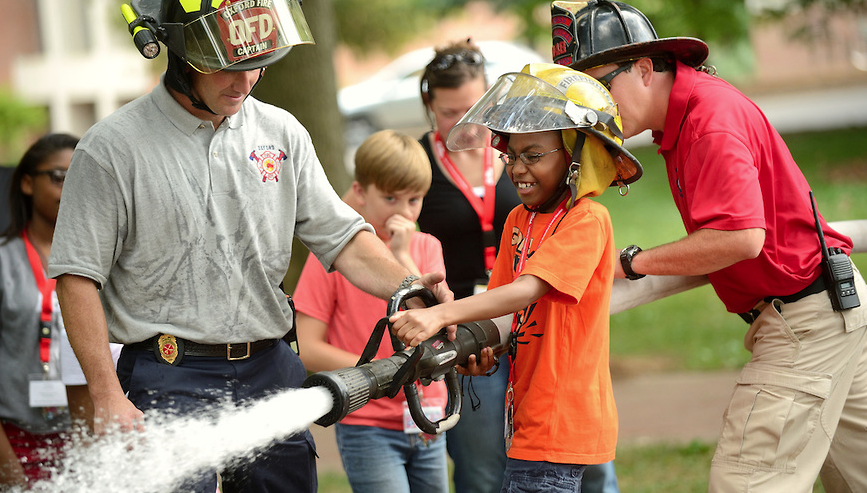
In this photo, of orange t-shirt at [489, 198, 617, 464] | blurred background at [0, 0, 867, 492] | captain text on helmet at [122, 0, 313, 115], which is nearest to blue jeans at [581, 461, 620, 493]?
orange t-shirt at [489, 198, 617, 464]

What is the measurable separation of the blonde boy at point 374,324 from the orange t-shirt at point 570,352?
0.76 metres

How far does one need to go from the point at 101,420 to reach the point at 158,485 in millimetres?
287

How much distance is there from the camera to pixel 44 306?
14.3ft

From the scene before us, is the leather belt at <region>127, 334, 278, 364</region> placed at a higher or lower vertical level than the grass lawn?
higher

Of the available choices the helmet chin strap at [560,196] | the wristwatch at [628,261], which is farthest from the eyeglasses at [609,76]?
the wristwatch at [628,261]

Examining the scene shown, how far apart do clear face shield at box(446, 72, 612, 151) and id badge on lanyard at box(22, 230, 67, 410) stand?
2.25 m

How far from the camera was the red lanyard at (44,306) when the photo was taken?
14.3 ft

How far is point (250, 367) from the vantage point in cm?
338

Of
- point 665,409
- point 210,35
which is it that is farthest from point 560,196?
point 665,409

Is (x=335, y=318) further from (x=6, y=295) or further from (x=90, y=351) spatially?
(x=6, y=295)

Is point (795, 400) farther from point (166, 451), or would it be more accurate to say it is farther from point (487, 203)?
point (166, 451)

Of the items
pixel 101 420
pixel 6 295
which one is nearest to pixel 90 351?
pixel 101 420

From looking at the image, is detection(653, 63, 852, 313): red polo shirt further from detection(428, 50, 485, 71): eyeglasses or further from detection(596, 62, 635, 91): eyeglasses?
detection(428, 50, 485, 71): eyeglasses

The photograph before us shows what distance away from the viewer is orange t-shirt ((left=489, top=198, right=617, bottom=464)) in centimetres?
309
